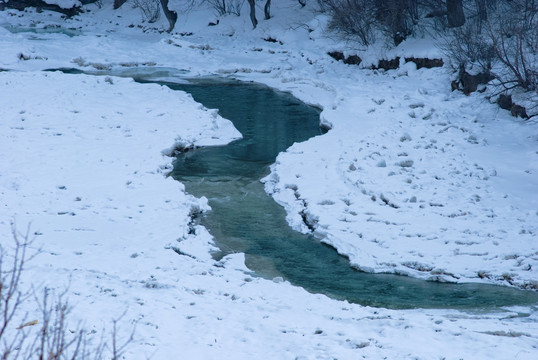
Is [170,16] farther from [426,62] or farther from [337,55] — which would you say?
[426,62]

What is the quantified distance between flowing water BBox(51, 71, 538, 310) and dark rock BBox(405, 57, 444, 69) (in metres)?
4.63

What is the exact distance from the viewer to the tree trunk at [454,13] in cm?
1958

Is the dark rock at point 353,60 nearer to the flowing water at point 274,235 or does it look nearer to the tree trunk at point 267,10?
the flowing water at point 274,235

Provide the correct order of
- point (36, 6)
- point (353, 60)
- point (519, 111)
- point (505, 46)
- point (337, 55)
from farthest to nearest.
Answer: point (36, 6), point (337, 55), point (353, 60), point (505, 46), point (519, 111)

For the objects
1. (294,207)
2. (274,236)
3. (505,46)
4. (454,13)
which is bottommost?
(274,236)

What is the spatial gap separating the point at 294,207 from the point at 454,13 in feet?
40.6

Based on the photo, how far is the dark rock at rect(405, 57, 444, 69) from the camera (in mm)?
18578

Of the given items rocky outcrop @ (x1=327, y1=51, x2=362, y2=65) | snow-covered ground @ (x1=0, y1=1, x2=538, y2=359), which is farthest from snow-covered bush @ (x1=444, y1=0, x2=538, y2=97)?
rocky outcrop @ (x1=327, y1=51, x2=362, y2=65)

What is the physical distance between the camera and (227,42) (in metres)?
28.5

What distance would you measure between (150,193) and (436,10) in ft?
45.3

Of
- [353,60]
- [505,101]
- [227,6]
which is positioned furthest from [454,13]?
[227,6]

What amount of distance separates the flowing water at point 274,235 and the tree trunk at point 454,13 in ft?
20.8

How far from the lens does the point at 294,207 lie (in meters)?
10.2

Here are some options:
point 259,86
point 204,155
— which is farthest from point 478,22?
point 204,155
